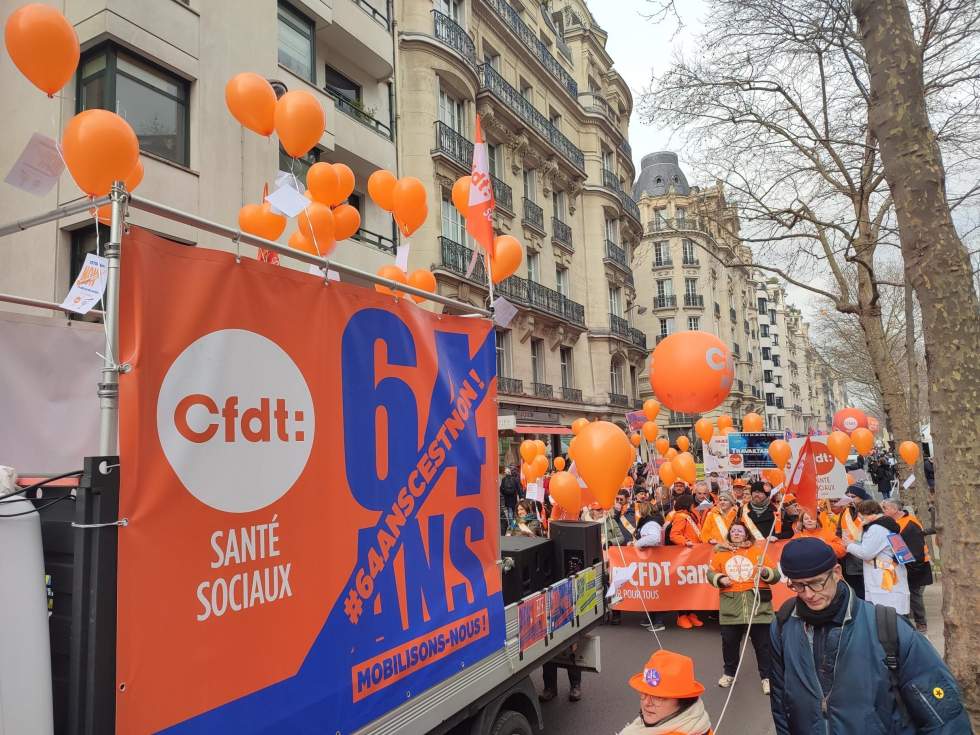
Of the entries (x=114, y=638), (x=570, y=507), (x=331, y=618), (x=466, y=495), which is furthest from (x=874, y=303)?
(x=114, y=638)

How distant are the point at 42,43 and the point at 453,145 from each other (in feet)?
69.1

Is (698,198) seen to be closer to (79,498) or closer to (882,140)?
(882,140)

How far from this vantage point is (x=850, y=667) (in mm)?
2803

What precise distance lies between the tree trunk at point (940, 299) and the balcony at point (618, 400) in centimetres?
2914

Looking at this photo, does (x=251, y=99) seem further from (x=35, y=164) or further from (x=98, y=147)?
(x=35, y=164)

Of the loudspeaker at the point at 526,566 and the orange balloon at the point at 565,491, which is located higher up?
the orange balloon at the point at 565,491

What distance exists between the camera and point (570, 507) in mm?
7945

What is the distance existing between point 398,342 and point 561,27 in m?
37.7

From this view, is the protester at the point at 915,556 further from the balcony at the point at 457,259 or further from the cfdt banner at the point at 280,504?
the balcony at the point at 457,259

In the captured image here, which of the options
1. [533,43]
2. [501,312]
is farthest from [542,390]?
[501,312]

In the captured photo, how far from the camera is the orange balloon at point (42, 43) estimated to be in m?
3.93

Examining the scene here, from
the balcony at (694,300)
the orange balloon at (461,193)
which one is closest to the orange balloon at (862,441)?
the orange balloon at (461,193)

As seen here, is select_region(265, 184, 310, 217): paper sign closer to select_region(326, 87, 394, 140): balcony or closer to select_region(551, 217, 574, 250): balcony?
select_region(326, 87, 394, 140): balcony

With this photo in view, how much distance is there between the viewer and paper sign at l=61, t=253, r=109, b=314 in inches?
88.3
